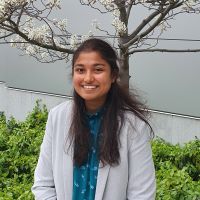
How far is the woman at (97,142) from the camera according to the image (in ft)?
7.29

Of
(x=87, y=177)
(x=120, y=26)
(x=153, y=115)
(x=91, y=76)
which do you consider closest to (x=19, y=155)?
(x=120, y=26)

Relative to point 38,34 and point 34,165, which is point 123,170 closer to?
point 38,34

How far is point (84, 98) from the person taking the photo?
2297 millimetres

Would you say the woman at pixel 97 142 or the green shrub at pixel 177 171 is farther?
the green shrub at pixel 177 171

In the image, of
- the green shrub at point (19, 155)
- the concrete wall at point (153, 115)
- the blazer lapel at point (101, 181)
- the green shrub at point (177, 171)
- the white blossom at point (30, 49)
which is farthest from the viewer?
the concrete wall at point (153, 115)

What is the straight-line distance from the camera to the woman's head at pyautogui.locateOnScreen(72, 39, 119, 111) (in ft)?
7.36

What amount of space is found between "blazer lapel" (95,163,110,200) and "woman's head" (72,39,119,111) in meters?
0.29

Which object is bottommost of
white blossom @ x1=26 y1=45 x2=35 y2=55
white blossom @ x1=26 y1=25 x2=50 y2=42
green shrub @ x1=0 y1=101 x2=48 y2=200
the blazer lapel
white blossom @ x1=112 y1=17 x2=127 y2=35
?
green shrub @ x1=0 y1=101 x2=48 y2=200

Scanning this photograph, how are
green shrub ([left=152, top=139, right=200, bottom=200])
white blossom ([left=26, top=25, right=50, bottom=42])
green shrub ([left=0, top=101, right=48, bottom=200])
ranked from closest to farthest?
green shrub ([left=152, top=139, right=200, bottom=200]), green shrub ([left=0, top=101, right=48, bottom=200]), white blossom ([left=26, top=25, right=50, bottom=42])

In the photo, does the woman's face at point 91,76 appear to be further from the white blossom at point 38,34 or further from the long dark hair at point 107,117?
the white blossom at point 38,34

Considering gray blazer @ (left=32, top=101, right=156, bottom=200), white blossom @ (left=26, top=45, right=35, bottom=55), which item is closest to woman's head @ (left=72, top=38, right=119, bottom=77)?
gray blazer @ (left=32, top=101, right=156, bottom=200)

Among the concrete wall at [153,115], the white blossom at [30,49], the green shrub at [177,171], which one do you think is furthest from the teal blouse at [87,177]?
the white blossom at [30,49]

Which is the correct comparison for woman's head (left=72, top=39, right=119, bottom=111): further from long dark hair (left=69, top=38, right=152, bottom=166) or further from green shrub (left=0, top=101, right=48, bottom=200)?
green shrub (left=0, top=101, right=48, bottom=200)

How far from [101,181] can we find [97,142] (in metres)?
0.18
